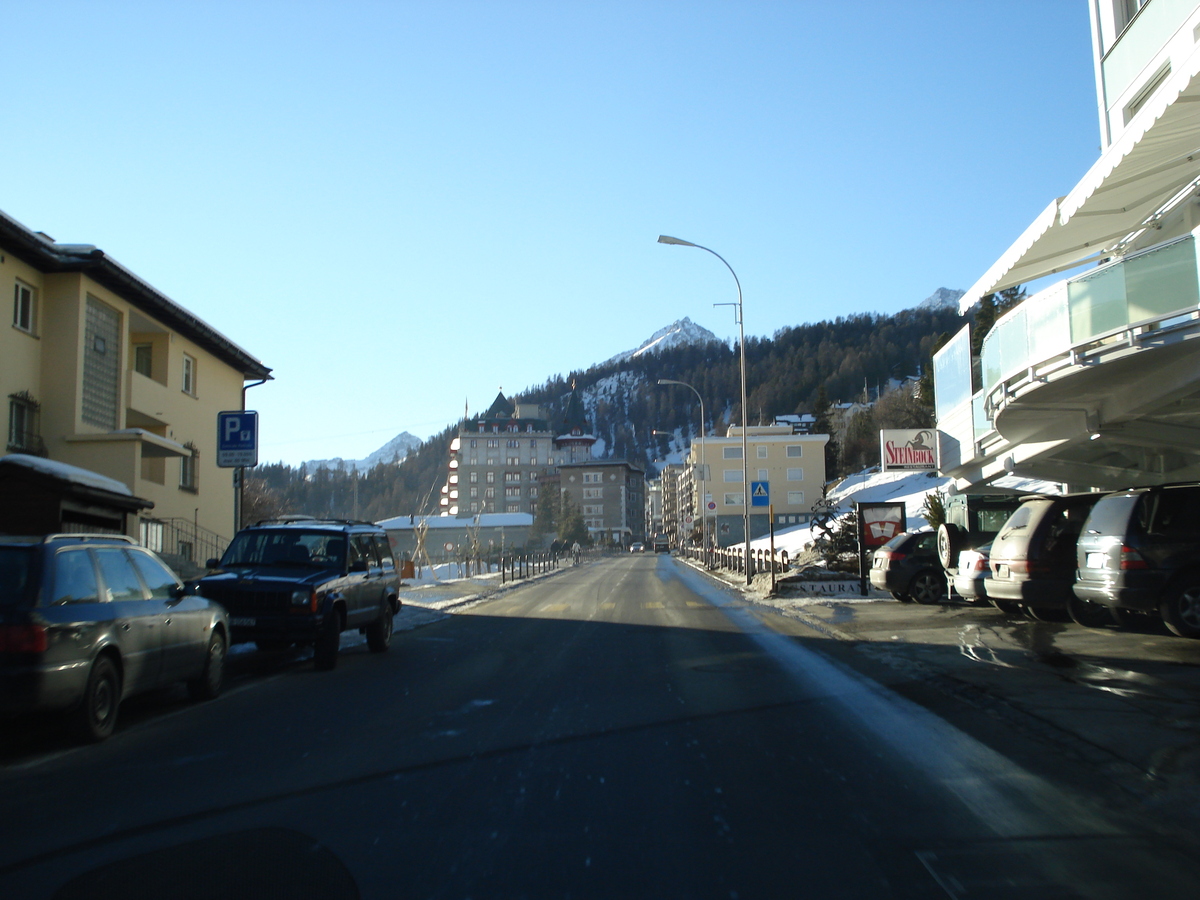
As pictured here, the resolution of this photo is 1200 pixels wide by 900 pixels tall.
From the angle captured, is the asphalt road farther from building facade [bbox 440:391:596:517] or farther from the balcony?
building facade [bbox 440:391:596:517]

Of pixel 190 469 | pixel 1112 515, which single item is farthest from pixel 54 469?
pixel 1112 515

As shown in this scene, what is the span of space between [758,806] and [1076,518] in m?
10.5

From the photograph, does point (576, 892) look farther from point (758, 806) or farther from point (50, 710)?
point (50, 710)

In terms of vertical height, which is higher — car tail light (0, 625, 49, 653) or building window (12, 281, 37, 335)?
building window (12, 281, 37, 335)

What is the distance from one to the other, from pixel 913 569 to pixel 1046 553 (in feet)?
20.8

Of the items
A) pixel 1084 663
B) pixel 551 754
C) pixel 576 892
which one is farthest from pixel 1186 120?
pixel 576 892

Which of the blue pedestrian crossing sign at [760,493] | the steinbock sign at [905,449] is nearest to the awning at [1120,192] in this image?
the blue pedestrian crossing sign at [760,493]

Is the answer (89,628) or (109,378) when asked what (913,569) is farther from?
(109,378)

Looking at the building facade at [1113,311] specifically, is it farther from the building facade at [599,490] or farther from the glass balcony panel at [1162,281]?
the building facade at [599,490]

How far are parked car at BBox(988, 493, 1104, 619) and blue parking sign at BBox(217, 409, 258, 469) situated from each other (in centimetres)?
1236

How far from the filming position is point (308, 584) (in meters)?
11.7

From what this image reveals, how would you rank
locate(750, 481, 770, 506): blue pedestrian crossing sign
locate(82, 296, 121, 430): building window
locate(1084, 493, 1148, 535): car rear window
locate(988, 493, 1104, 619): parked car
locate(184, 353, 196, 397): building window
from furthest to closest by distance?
locate(750, 481, 770, 506): blue pedestrian crossing sign < locate(184, 353, 196, 397): building window < locate(82, 296, 121, 430): building window < locate(988, 493, 1104, 619): parked car < locate(1084, 493, 1148, 535): car rear window

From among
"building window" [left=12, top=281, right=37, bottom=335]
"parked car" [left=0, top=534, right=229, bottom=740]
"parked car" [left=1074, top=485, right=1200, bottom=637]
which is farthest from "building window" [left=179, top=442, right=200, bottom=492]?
"parked car" [left=1074, top=485, right=1200, bottom=637]

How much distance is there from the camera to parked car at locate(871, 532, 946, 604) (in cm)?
2009
